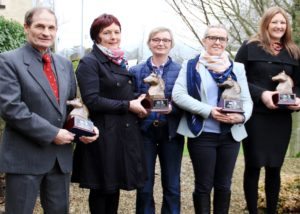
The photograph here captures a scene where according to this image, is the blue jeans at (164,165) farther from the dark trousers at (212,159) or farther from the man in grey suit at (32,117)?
the man in grey suit at (32,117)

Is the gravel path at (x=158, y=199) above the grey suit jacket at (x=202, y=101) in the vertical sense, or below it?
below

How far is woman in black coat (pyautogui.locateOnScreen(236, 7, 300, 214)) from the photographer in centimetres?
443

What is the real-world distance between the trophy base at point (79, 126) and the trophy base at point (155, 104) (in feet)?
1.95

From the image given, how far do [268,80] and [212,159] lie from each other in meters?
0.99

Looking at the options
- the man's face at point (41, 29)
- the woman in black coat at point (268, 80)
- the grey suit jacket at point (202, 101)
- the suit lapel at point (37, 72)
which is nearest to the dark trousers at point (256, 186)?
the woman in black coat at point (268, 80)

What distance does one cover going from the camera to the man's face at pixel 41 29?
3373 millimetres

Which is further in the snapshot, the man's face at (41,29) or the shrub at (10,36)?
the shrub at (10,36)

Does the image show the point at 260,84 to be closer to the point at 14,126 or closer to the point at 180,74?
the point at 180,74

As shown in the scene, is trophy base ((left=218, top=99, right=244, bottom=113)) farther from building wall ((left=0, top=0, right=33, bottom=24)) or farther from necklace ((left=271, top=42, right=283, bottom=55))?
building wall ((left=0, top=0, right=33, bottom=24))

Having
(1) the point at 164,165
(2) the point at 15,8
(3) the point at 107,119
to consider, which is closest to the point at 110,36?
(3) the point at 107,119

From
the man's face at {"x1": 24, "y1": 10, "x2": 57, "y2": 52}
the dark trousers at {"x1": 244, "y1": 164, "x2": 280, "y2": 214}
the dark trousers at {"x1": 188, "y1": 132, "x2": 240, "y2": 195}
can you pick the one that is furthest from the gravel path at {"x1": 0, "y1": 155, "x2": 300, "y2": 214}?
the man's face at {"x1": 24, "y1": 10, "x2": 57, "y2": 52}

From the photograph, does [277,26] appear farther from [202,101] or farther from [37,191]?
[37,191]

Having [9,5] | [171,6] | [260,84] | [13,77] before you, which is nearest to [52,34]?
[13,77]

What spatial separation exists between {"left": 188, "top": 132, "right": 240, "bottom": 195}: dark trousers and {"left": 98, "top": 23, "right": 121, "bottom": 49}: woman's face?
1107 mm
